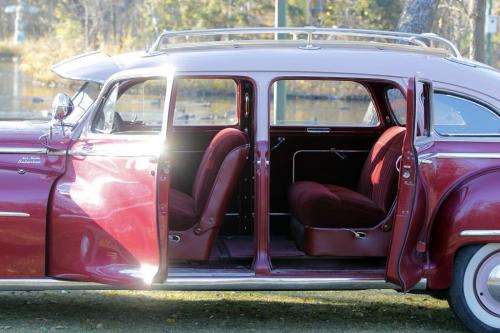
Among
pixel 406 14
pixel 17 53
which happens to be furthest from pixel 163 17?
pixel 406 14

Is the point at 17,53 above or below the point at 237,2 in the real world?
below

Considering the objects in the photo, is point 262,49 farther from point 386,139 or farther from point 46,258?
point 46,258

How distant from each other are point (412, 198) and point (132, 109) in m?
2.44

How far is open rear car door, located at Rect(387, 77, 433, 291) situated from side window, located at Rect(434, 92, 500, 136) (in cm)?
20

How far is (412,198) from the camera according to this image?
5.00 metres

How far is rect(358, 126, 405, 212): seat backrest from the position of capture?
5680 mm

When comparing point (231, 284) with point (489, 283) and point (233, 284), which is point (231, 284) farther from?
point (489, 283)

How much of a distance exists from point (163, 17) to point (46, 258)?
26908mm

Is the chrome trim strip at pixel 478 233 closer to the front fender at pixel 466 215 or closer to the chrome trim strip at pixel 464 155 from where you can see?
the front fender at pixel 466 215

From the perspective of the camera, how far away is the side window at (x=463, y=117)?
17.4 feet

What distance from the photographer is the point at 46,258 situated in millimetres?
5051

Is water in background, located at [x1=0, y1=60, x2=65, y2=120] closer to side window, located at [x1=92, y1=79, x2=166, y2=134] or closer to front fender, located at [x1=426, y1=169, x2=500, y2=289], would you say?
side window, located at [x1=92, y1=79, x2=166, y2=134]

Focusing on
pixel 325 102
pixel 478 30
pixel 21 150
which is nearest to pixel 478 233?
pixel 21 150

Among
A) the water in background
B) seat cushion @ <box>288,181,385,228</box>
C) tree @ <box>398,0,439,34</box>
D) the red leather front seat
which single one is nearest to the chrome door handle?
seat cushion @ <box>288,181,385,228</box>
